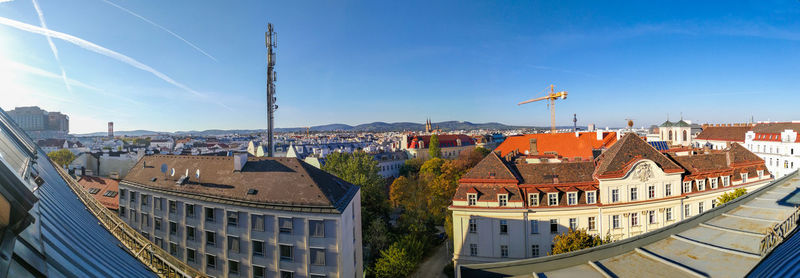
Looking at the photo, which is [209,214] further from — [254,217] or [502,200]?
[502,200]

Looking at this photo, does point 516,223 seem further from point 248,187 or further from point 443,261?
point 248,187

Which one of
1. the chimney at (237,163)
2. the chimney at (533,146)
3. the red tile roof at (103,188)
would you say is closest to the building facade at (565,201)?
the chimney at (237,163)

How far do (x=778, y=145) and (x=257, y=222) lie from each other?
7308 cm

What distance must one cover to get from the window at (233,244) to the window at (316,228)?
5.08 metres

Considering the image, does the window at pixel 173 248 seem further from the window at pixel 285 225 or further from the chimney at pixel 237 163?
the window at pixel 285 225

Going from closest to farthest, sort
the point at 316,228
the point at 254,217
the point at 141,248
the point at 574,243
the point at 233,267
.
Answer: the point at 141,248, the point at 316,228, the point at 574,243, the point at 254,217, the point at 233,267

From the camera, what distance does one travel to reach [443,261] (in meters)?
27.8

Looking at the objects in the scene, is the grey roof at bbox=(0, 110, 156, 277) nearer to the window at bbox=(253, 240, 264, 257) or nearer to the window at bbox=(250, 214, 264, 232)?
the window at bbox=(250, 214, 264, 232)

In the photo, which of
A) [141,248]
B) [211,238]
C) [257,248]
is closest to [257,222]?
[257,248]

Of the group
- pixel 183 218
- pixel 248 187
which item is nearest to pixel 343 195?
pixel 248 187

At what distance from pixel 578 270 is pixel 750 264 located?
413 cm

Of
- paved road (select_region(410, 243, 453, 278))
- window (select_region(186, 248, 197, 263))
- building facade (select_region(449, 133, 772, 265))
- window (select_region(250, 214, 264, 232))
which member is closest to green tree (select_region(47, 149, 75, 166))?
window (select_region(186, 248, 197, 263))

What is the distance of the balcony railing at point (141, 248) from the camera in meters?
5.83

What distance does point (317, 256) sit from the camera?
1800 cm
